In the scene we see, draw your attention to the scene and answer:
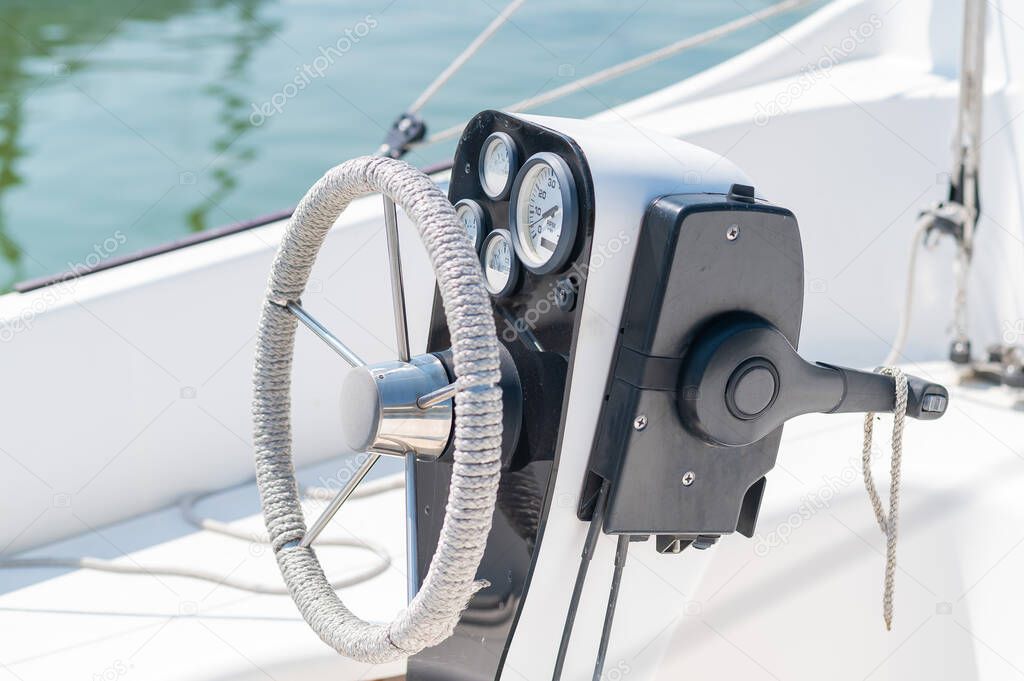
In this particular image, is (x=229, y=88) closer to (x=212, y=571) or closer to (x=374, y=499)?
(x=374, y=499)

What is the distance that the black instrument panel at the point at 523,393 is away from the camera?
3.02 feet

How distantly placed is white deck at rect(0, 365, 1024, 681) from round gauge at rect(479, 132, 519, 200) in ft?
1.93

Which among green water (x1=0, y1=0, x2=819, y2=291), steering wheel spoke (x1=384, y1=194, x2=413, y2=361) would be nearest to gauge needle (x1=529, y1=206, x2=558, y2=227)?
steering wheel spoke (x1=384, y1=194, x2=413, y2=361)

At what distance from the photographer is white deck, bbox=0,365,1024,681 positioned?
4.32ft

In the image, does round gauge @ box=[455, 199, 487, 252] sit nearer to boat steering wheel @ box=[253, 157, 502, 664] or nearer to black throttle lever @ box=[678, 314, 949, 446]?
boat steering wheel @ box=[253, 157, 502, 664]

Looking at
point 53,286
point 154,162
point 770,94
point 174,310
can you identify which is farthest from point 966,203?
point 154,162

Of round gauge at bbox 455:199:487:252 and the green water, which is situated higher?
the green water

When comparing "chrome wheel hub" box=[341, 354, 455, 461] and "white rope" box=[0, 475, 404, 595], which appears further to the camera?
"white rope" box=[0, 475, 404, 595]

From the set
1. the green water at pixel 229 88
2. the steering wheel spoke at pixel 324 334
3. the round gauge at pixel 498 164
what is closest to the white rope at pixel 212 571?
the steering wheel spoke at pixel 324 334

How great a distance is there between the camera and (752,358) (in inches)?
35.6

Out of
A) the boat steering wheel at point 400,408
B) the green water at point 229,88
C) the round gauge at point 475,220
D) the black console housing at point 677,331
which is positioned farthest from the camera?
the green water at point 229,88

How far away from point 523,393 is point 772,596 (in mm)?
680

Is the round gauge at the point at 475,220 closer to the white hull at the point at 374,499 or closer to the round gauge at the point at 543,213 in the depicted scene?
the round gauge at the point at 543,213

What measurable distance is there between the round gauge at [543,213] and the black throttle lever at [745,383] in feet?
0.45
